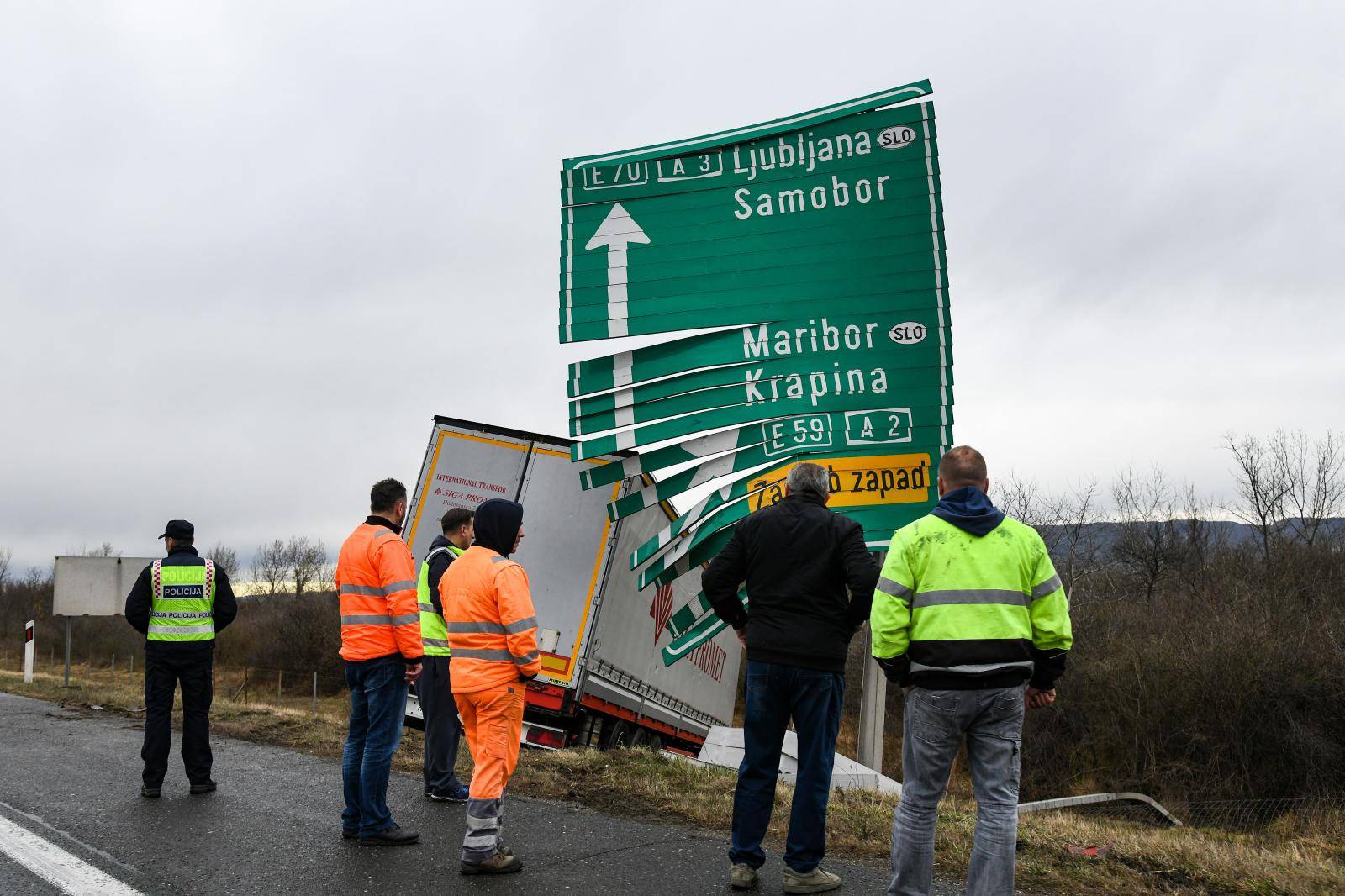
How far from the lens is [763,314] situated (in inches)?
378

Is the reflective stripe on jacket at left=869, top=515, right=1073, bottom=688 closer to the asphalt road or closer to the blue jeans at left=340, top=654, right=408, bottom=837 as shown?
the asphalt road

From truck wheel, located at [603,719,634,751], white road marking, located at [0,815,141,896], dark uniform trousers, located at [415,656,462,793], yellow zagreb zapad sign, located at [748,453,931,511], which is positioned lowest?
truck wheel, located at [603,719,634,751]

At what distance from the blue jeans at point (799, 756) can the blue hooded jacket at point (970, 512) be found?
1.02 m

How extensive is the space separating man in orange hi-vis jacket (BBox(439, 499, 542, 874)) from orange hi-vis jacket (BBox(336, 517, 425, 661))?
27.1 inches

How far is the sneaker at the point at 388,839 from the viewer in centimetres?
537

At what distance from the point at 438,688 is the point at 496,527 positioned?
2.23 metres

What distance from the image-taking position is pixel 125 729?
35.8 feet

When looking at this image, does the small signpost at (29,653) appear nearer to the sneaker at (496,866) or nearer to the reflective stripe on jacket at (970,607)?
the sneaker at (496,866)

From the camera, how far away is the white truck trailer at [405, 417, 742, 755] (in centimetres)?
1048

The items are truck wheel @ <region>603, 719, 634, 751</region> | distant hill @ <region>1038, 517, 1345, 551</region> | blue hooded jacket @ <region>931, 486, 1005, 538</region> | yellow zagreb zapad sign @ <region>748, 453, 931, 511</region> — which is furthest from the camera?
distant hill @ <region>1038, 517, 1345, 551</region>

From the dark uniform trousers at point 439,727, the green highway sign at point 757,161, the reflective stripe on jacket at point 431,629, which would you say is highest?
the green highway sign at point 757,161

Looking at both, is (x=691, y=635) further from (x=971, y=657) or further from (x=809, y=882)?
(x=971, y=657)

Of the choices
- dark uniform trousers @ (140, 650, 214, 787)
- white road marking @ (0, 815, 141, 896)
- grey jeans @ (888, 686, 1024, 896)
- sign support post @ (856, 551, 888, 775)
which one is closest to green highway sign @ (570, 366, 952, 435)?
sign support post @ (856, 551, 888, 775)

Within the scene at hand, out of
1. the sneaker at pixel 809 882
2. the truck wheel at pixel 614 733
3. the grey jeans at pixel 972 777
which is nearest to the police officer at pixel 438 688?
the sneaker at pixel 809 882
